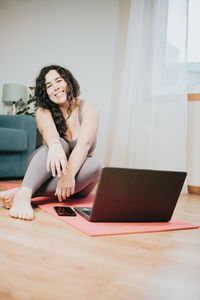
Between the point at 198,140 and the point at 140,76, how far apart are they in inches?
28.8

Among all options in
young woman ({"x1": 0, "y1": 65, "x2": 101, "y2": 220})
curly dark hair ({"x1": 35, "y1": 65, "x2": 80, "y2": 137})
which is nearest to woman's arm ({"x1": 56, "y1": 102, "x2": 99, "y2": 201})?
young woman ({"x1": 0, "y1": 65, "x2": 101, "y2": 220})

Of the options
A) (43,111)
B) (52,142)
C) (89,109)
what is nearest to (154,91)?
(89,109)

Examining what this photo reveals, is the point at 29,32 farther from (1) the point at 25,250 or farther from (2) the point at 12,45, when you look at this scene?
(1) the point at 25,250

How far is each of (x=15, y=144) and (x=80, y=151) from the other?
106 cm

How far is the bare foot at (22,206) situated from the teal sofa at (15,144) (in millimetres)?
1044

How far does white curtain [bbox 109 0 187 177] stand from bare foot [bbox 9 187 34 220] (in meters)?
1.34

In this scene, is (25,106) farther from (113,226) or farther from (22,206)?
(113,226)

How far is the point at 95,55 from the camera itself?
9.85 feet

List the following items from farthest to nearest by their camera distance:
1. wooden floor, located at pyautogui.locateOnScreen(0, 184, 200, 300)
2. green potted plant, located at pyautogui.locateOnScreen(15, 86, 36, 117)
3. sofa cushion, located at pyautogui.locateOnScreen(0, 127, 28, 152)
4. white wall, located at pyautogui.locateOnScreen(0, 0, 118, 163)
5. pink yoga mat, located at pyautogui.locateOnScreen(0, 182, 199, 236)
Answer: green potted plant, located at pyautogui.locateOnScreen(15, 86, 36, 117) → white wall, located at pyautogui.locateOnScreen(0, 0, 118, 163) → sofa cushion, located at pyautogui.locateOnScreen(0, 127, 28, 152) → pink yoga mat, located at pyautogui.locateOnScreen(0, 182, 199, 236) → wooden floor, located at pyautogui.locateOnScreen(0, 184, 200, 300)

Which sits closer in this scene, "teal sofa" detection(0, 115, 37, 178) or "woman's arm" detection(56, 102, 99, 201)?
"woman's arm" detection(56, 102, 99, 201)

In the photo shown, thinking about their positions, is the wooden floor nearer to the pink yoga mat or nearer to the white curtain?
the pink yoga mat

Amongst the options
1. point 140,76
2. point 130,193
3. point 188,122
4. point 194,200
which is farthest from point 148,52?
point 130,193

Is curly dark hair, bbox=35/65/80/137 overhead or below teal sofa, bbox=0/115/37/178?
overhead

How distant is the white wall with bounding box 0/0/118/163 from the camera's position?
2914 millimetres
